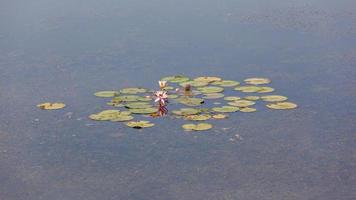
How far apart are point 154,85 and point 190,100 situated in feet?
1.41

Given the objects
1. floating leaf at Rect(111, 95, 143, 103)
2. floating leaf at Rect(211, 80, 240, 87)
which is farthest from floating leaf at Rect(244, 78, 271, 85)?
floating leaf at Rect(111, 95, 143, 103)

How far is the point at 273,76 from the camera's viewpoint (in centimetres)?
549

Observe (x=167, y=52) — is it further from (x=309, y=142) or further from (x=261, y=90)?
(x=309, y=142)

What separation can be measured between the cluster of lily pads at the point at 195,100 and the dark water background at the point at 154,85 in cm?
9

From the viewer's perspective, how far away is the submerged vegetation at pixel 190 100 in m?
4.65

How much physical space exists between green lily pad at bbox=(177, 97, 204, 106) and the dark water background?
0.28 metres

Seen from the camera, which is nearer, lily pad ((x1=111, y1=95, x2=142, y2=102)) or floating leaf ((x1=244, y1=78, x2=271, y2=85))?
lily pad ((x1=111, y1=95, x2=142, y2=102))

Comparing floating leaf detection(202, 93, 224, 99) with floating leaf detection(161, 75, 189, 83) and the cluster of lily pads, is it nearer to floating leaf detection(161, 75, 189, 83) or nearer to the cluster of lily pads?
the cluster of lily pads

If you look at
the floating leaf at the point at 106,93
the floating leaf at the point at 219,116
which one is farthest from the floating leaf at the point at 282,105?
the floating leaf at the point at 106,93

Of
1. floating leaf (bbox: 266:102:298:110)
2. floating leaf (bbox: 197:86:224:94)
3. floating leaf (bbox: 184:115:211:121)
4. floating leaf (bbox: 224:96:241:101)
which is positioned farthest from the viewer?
floating leaf (bbox: 197:86:224:94)

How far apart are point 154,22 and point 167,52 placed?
1.12 metres

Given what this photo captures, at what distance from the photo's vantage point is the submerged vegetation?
183 inches

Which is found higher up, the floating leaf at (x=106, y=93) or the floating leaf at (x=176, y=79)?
the floating leaf at (x=176, y=79)

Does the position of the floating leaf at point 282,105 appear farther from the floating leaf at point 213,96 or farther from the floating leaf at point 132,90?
the floating leaf at point 132,90
